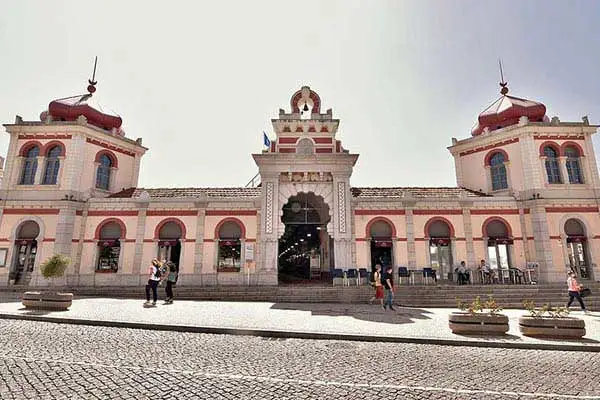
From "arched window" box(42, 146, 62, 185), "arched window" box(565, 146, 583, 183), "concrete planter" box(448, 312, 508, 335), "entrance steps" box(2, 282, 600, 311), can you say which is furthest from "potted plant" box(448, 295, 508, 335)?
"arched window" box(42, 146, 62, 185)

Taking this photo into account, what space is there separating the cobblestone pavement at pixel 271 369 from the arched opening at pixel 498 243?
1351 cm

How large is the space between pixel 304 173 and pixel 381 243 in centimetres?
647

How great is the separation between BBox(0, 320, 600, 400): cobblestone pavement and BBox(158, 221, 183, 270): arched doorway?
11768 millimetres

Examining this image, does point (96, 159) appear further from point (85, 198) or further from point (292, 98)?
point (292, 98)

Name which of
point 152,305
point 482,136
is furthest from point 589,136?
point 152,305

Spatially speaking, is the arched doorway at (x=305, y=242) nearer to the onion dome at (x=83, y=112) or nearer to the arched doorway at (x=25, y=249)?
the onion dome at (x=83, y=112)

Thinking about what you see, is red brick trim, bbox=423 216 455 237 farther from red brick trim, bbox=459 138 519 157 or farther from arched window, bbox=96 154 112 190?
arched window, bbox=96 154 112 190

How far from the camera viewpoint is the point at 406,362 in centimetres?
600

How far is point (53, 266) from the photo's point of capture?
12680 millimetres

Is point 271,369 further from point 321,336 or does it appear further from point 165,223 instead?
point 165,223

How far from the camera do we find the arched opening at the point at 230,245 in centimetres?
1934

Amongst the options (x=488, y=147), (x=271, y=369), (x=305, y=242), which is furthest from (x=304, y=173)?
(x=271, y=369)

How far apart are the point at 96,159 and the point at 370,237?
63.3 ft

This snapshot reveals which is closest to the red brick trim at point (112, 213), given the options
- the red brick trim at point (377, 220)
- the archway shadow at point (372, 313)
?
the archway shadow at point (372, 313)
